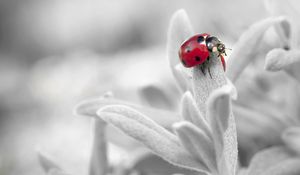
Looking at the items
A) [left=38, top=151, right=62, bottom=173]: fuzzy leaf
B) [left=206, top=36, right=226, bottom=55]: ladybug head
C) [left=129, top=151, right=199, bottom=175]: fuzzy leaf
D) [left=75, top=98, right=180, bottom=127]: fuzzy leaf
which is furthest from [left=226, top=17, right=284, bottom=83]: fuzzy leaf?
[left=38, top=151, right=62, bottom=173]: fuzzy leaf

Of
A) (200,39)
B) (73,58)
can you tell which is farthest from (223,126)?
(73,58)

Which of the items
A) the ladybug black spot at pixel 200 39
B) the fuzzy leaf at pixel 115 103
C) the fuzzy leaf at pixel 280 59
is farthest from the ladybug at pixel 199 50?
the fuzzy leaf at pixel 115 103

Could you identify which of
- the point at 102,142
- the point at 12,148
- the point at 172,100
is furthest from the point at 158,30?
the point at 102,142

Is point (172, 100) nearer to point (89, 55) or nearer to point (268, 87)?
point (268, 87)

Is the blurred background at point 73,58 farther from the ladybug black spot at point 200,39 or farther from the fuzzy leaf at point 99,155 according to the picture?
the ladybug black spot at point 200,39

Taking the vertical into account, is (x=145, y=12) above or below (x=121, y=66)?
above

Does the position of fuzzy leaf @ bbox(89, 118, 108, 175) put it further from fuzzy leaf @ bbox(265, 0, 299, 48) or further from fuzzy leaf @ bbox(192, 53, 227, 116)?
fuzzy leaf @ bbox(265, 0, 299, 48)
